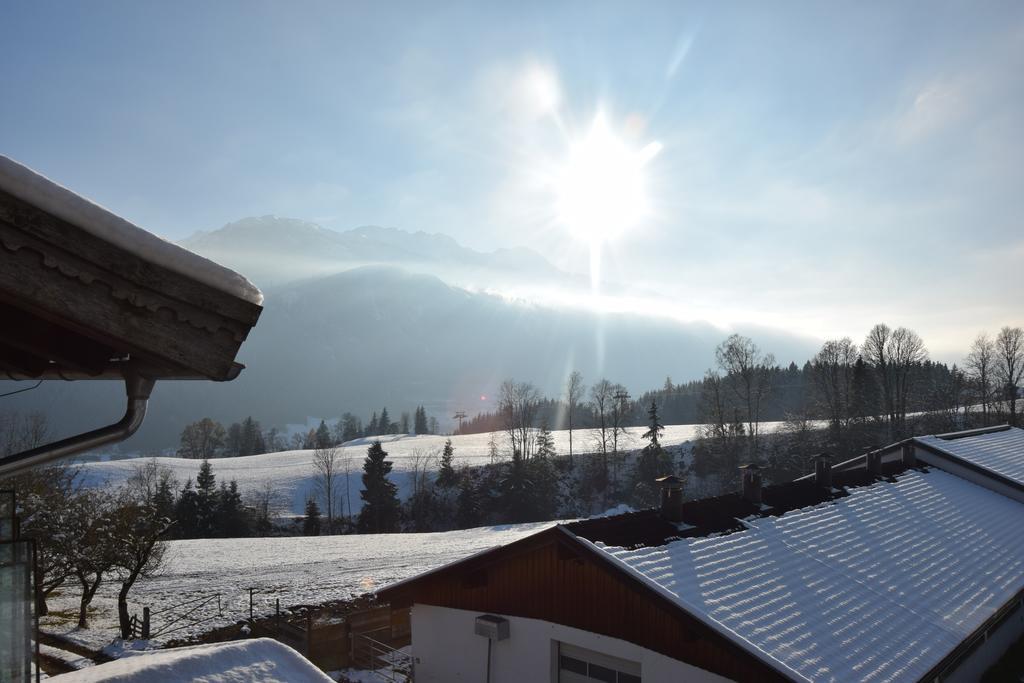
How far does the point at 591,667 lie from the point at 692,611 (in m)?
2.60

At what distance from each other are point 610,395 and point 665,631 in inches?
2670

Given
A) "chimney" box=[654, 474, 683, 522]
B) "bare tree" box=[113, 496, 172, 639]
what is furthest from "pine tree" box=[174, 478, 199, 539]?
"chimney" box=[654, 474, 683, 522]

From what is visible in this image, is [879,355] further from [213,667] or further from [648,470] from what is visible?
[213,667]

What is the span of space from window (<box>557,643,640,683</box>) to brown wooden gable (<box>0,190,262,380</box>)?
9.74m

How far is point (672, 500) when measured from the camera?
42.6 feet

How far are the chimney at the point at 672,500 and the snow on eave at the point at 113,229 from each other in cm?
1215

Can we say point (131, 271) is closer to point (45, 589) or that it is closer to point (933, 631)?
point (933, 631)

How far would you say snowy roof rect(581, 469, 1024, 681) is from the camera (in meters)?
8.89

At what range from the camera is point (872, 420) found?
60.5 metres

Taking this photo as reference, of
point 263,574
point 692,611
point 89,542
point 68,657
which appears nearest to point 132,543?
point 89,542

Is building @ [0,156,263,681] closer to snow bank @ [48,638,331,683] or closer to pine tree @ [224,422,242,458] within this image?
snow bank @ [48,638,331,683]

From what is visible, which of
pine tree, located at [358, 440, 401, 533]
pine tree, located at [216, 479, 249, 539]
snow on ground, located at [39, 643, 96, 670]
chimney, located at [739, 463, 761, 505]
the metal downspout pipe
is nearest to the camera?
the metal downspout pipe

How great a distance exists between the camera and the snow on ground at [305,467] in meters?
64.8

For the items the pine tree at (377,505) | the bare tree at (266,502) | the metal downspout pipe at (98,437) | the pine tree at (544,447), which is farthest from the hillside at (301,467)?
the metal downspout pipe at (98,437)
